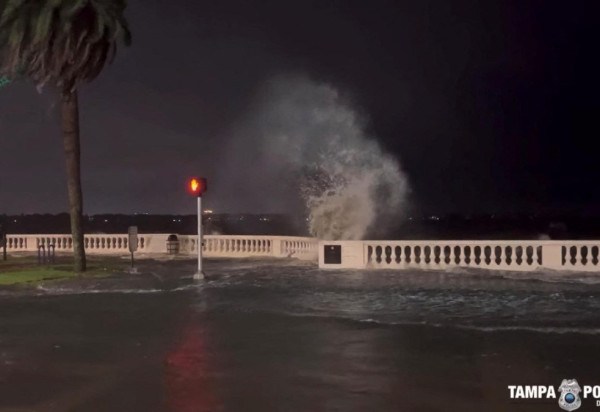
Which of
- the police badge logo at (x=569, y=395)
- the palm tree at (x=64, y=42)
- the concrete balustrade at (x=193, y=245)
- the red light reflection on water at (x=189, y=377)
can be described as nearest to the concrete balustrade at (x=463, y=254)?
the concrete balustrade at (x=193, y=245)

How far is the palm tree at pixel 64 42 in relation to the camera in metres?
20.7

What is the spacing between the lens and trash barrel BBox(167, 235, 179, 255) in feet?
108

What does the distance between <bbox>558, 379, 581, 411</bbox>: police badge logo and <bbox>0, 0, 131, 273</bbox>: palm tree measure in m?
16.6

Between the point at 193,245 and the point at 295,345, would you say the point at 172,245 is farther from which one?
the point at 295,345

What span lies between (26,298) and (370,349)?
9193mm

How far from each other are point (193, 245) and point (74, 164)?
10811 millimetres

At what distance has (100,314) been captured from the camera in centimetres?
1382

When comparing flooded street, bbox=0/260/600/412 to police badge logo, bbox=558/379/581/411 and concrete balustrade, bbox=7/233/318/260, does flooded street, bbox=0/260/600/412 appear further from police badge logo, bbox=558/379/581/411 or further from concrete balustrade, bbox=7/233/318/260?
concrete balustrade, bbox=7/233/318/260

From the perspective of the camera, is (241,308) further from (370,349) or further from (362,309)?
(370,349)

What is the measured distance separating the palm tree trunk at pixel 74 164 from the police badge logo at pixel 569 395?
1759 centimetres

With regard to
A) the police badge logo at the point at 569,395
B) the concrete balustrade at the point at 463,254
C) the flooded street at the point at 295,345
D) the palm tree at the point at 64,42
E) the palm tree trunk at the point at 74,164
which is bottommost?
the police badge logo at the point at 569,395

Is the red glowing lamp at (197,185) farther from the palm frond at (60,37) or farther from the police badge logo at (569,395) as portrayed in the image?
the police badge logo at (569,395)

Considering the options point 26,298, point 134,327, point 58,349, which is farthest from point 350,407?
point 26,298

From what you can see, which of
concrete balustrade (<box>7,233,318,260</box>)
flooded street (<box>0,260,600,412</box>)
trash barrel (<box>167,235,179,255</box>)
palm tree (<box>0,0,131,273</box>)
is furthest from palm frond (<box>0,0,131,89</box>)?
trash barrel (<box>167,235,179,255</box>)
